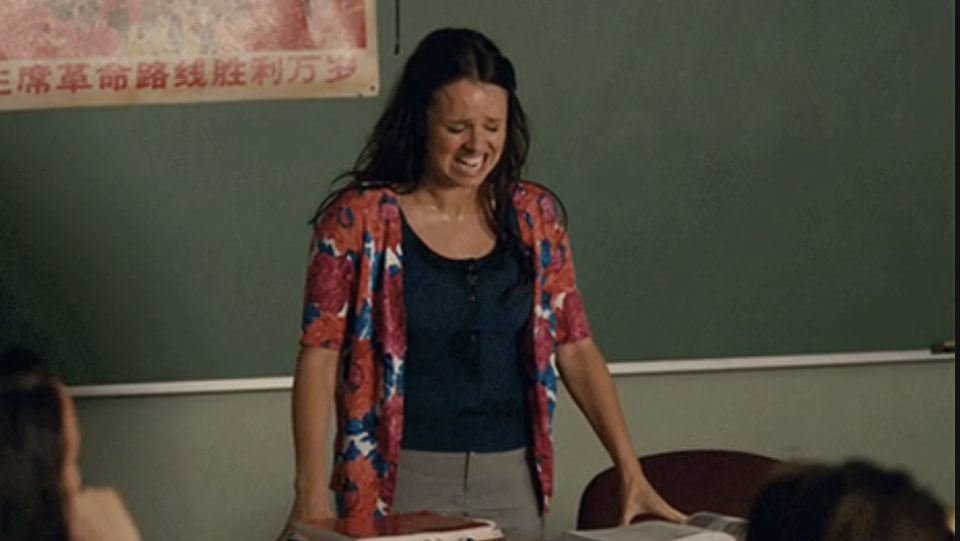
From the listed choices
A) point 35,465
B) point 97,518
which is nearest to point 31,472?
point 35,465

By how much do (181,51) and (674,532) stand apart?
203 centimetres

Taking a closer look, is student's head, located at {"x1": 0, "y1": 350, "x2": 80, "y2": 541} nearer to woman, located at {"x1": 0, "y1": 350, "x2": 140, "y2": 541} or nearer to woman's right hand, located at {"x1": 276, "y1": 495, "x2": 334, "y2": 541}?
woman, located at {"x1": 0, "y1": 350, "x2": 140, "y2": 541}

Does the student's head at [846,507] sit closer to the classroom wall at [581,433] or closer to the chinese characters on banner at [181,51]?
the classroom wall at [581,433]

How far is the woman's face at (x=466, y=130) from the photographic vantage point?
3064 mm

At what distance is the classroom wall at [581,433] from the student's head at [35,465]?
7.09ft

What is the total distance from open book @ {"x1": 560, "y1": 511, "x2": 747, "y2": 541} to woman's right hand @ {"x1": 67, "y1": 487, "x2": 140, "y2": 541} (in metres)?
0.76

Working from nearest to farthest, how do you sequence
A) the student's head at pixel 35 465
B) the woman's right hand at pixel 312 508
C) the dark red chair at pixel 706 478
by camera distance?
the student's head at pixel 35 465, the woman's right hand at pixel 312 508, the dark red chair at pixel 706 478

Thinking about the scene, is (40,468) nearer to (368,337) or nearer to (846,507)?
(846,507)

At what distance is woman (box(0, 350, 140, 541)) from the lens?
6.55ft

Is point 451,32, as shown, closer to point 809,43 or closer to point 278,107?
→ point 278,107

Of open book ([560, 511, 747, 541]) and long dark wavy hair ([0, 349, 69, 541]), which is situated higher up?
long dark wavy hair ([0, 349, 69, 541])

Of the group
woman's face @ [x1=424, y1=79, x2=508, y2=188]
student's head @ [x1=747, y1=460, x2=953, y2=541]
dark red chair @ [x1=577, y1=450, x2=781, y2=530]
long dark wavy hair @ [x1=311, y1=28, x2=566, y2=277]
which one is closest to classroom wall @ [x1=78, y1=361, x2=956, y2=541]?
dark red chair @ [x1=577, y1=450, x2=781, y2=530]

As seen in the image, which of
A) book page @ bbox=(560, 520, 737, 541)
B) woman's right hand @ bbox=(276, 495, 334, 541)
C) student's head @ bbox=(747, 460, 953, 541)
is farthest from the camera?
woman's right hand @ bbox=(276, 495, 334, 541)

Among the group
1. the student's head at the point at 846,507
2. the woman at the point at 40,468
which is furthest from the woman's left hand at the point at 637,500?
the student's head at the point at 846,507
